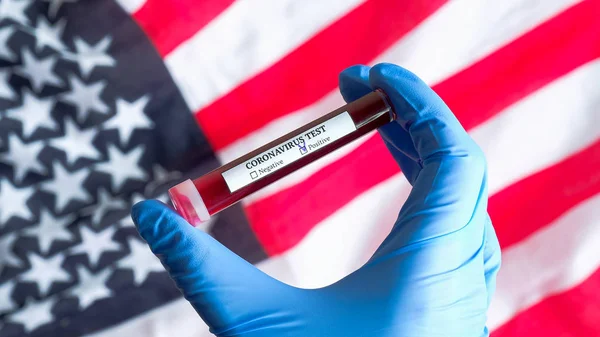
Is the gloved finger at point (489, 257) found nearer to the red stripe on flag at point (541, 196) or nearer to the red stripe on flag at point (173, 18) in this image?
the red stripe on flag at point (541, 196)

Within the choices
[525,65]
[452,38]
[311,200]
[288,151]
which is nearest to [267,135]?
[311,200]

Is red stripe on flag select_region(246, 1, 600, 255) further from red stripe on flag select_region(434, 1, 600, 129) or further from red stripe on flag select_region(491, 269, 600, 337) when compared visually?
red stripe on flag select_region(491, 269, 600, 337)

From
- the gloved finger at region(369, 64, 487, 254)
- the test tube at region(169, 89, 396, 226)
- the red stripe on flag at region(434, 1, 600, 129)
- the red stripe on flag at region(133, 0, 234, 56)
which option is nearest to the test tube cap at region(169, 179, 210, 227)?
the test tube at region(169, 89, 396, 226)

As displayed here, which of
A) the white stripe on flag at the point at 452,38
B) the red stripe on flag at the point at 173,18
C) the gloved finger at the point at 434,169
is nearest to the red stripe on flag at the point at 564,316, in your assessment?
the gloved finger at the point at 434,169

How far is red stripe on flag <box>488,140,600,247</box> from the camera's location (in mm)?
895

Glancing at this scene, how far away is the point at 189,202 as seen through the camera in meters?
0.62

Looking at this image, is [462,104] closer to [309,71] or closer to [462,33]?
[462,33]

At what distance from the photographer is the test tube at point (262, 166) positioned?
2.03 feet

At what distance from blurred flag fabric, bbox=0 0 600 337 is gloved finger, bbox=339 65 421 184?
0.27ft

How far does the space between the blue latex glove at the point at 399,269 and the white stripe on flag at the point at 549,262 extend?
0.21 m

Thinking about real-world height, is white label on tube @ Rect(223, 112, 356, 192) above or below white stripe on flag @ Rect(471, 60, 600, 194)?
above

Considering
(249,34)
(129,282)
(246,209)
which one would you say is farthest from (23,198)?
(249,34)

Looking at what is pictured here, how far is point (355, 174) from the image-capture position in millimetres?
909

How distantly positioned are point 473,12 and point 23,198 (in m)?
0.91
